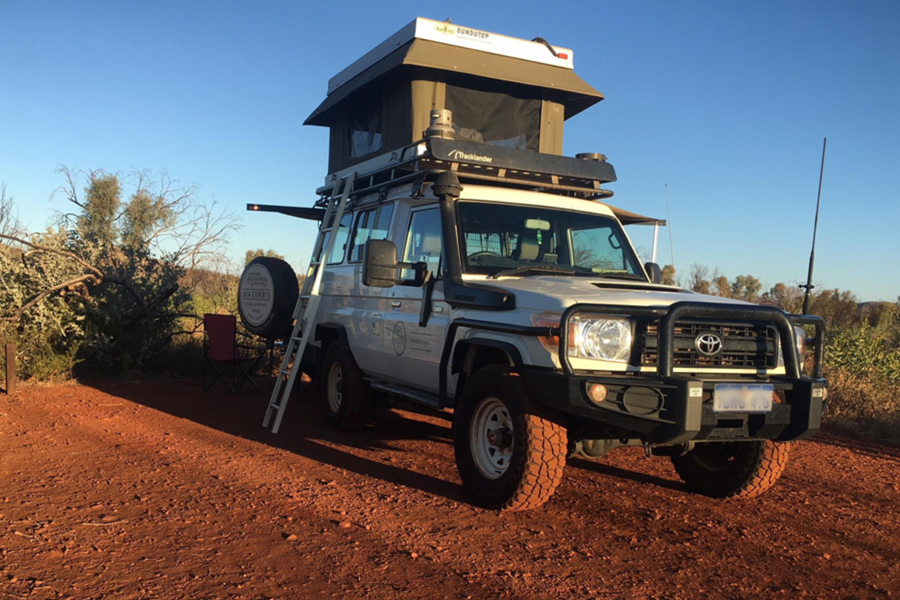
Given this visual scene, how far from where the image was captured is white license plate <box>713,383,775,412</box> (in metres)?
4.17

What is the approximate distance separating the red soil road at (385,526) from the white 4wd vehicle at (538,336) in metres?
0.41

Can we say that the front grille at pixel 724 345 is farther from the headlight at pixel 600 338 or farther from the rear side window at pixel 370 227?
the rear side window at pixel 370 227

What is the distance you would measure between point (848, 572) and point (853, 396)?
5.29 meters

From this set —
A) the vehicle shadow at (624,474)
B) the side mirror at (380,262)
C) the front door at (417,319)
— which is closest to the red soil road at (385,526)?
the vehicle shadow at (624,474)

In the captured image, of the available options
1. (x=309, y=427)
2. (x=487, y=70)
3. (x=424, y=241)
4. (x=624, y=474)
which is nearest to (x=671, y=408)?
(x=624, y=474)

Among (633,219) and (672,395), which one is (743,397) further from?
(633,219)

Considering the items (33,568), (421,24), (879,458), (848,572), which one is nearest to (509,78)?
(421,24)

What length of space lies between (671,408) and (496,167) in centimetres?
264

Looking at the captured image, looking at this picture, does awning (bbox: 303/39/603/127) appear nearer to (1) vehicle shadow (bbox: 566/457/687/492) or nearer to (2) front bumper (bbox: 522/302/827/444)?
(1) vehicle shadow (bbox: 566/457/687/492)

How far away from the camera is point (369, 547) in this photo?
3984 millimetres

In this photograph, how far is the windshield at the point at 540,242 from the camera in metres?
5.51

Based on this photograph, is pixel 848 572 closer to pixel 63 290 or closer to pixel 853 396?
pixel 853 396

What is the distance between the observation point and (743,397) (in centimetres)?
422

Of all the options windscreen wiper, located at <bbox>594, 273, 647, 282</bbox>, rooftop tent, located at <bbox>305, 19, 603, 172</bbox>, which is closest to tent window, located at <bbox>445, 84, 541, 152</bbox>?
rooftop tent, located at <bbox>305, 19, 603, 172</bbox>
